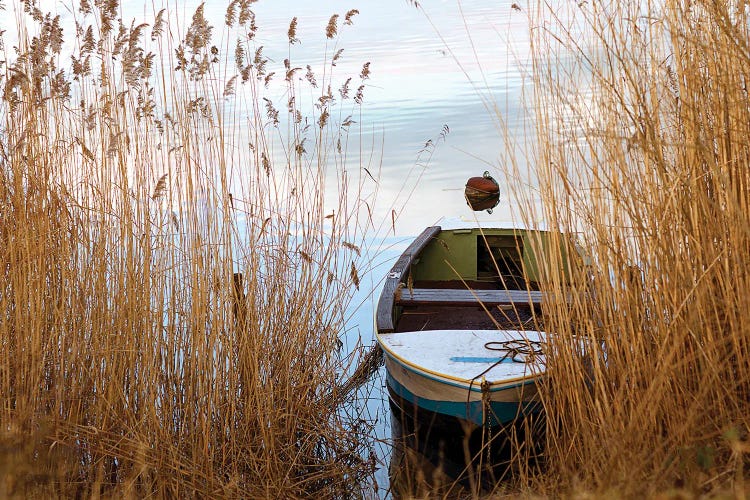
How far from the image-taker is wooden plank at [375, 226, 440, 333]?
175 inches

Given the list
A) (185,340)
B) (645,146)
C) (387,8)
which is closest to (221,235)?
(185,340)

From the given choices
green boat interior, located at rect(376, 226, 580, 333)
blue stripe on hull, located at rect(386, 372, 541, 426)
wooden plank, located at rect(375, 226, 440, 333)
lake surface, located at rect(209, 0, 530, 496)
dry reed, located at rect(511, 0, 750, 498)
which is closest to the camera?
dry reed, located at rect(511, 0, 750, 498)

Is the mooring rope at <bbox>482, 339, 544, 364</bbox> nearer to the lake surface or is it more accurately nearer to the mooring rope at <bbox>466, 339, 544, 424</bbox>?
the mooring rope at <bbox>466, 339, 544, 424</bbox>

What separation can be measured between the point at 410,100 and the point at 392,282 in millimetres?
8564

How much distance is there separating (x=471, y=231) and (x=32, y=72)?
12.9ft

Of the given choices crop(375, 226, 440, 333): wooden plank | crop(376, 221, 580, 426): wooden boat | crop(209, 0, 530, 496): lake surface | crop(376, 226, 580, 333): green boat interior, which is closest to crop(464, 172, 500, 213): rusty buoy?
crop(209, 0, 530, 496): lake surface

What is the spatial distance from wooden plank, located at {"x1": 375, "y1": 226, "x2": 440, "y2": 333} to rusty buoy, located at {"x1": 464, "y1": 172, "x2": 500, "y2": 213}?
4.15ft

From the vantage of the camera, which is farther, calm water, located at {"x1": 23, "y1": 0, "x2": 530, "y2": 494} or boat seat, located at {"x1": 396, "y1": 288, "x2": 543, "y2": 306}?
calm water, located at {"x1": 23, "y1": 0, "x2": 530, "y2": 494}

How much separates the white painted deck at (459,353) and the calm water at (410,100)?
2.04ft

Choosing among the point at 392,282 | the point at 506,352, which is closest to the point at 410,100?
the point at 392,282

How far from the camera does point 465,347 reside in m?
3.99

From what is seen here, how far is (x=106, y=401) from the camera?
10.4ft

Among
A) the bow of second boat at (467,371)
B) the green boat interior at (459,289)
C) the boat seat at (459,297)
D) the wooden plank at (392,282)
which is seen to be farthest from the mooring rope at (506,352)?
the wooden plank at (392,282)

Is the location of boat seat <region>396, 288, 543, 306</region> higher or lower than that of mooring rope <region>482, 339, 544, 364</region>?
higher
